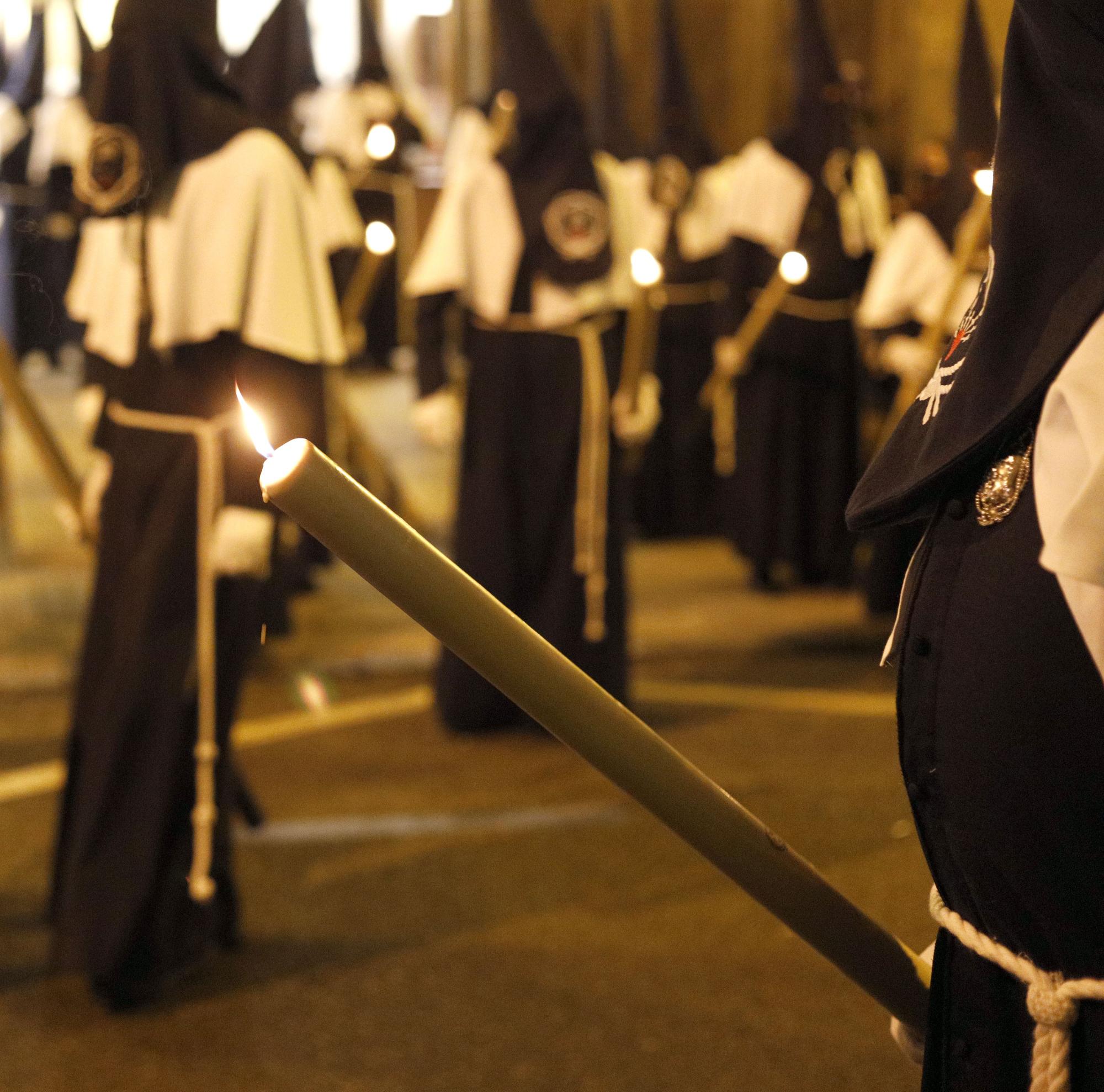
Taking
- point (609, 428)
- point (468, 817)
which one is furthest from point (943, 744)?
point (609, 428)

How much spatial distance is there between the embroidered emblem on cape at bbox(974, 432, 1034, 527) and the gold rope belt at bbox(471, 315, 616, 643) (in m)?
3.49

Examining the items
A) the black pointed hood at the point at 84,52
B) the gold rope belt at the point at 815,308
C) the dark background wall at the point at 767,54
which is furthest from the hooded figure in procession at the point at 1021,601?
the dark background wall at the point at 767,54

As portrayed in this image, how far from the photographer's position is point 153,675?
293cm

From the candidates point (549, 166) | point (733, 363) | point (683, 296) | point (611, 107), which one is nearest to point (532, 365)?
point (549, 166)

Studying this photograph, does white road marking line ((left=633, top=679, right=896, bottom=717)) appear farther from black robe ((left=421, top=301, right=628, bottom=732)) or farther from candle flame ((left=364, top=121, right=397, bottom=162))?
candle flame ((left=364, top=121, right=397, bottom=162))

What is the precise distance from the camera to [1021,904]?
1.21 meters

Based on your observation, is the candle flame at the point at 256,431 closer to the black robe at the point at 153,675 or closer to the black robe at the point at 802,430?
the black robe at the point at 153,675

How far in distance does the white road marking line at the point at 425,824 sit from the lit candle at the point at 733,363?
8.53 feet

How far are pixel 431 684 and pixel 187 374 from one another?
2.56 m

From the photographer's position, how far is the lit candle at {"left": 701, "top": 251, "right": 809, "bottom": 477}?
20.9ft

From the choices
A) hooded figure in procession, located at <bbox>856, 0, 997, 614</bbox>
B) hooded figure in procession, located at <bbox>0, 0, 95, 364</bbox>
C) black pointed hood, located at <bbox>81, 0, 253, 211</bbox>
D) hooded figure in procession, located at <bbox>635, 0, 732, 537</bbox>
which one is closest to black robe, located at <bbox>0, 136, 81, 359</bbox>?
hooded figure in procession, located at <bbox>0, 0, 95, 364</bbox>

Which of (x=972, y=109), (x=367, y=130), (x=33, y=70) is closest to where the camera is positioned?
(x=972, y=109)

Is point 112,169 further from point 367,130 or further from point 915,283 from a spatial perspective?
point 367,130

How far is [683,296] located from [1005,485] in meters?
6.55
